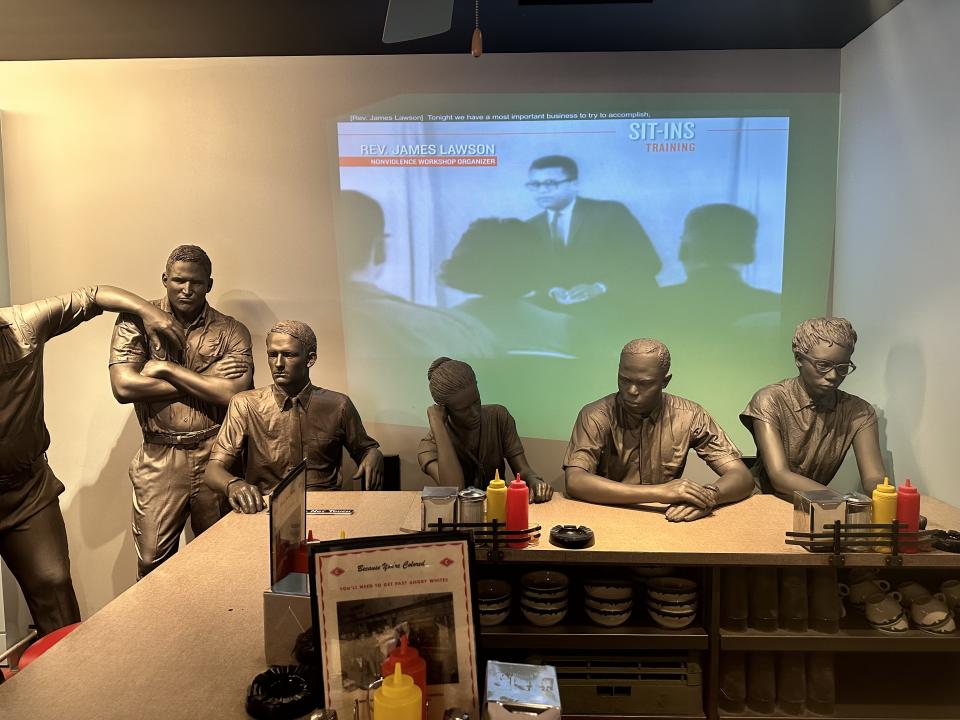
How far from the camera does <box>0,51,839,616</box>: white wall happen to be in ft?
12.3

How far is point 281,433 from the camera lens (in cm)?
286

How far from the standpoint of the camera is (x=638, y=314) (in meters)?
3.89

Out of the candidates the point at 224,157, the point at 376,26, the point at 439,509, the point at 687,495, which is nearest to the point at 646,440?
the point at 687,495

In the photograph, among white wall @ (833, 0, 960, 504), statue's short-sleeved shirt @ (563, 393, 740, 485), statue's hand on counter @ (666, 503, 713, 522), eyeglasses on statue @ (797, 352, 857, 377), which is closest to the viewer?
statue's hand on counter @ (666, 503, 713, 522)

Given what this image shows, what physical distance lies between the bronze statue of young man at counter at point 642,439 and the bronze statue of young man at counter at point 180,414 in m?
1.61

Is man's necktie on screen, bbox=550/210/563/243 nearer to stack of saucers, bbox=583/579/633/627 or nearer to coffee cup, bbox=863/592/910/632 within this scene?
stack of saucers, bbox=583/579/633/627

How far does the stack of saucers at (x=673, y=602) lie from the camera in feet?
6.00

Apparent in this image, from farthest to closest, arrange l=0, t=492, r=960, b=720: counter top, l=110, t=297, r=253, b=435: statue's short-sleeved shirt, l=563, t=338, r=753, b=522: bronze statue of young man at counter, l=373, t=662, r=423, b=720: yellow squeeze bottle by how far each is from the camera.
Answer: l=110, t=297, r=253, b=435: statue's short-sleeved shirt, l=563, t=338, r=753, b=522: bronze statue of young man at counter, l=0, t=492, r=960, b=720: counter top, l=373, t=662, r=423, b=720: yellow squeeze bottle

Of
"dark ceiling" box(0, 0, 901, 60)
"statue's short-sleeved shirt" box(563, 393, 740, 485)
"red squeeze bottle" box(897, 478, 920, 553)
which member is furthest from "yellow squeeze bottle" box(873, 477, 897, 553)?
"dark ceiling" box(0, 0, 901, 60)

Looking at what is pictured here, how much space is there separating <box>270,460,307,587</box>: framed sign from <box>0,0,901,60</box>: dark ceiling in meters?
2.38

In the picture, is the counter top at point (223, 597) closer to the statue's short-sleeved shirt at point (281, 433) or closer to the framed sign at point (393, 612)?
the framed sign at point (393, 612)

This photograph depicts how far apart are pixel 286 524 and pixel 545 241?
2.73 meters

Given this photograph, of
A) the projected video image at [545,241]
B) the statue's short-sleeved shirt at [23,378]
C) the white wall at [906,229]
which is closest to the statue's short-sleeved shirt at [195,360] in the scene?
the statue's short-sleeved shirt at [23,378]

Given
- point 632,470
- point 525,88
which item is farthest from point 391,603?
point 525,88
